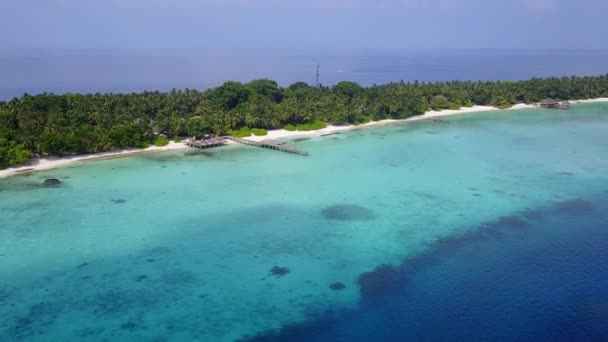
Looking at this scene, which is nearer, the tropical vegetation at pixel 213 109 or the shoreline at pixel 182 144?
the shoreline at pixel 182 144

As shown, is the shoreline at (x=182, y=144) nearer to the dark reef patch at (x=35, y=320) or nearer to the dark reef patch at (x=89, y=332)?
the dark reef patch at (x=35, y=320)

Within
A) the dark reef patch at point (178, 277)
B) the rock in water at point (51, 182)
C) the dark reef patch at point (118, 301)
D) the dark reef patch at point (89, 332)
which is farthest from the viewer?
the rock in water at point (51, 182)

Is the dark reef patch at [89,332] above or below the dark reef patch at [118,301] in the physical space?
below

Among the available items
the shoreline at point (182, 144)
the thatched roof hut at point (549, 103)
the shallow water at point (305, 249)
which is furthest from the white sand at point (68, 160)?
the thatched roof hut at point (549, 103)

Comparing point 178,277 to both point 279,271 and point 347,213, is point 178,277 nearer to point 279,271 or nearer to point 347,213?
point 279,271

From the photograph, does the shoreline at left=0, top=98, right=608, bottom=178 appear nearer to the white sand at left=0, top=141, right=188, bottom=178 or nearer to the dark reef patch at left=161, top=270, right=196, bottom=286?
the white sand at left=0, top=141, right=188, bottom=178

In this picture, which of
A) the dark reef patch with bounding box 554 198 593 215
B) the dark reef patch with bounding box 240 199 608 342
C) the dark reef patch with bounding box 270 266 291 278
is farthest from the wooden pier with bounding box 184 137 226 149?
the dark reef patch with bounding box 554 198 593 215

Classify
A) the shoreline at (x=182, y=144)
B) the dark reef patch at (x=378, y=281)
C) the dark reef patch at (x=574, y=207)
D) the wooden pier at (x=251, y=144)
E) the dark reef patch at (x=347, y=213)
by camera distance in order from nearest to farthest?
the dark reef patch at (x=378, y=281)
the dark reef patch at (x=347, y=213)
the dark reef patch at (x=574, y=207)
the shoreline at (x=182, y=144)
the wooden pier at (x=251, y=144)
